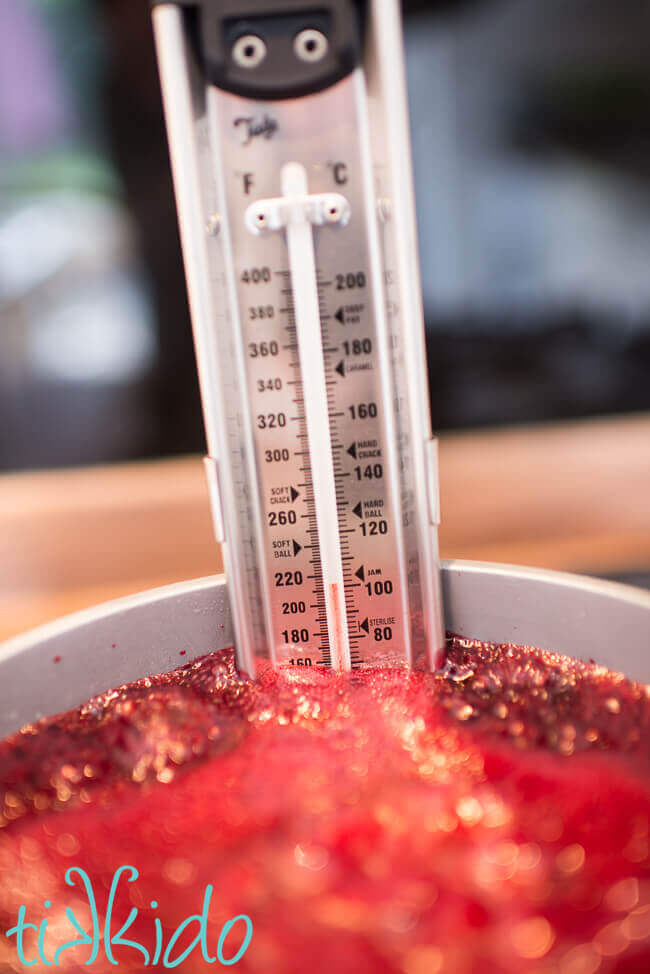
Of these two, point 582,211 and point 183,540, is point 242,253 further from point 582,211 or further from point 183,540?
point 582,211

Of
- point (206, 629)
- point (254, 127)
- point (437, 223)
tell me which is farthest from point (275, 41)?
point (437, 223)

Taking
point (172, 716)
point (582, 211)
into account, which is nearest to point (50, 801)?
point (172, 716)

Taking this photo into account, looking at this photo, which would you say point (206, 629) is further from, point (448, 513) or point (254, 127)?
point (448, 513)

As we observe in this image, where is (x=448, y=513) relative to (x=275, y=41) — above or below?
below

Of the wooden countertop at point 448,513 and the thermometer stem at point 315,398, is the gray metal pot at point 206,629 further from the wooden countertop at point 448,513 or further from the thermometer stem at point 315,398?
the wooden countertop at point 448,513

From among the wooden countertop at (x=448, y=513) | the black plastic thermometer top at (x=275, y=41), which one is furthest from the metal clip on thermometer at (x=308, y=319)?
the wooden countertop at (x=448, y=513)
